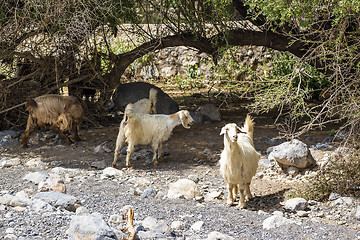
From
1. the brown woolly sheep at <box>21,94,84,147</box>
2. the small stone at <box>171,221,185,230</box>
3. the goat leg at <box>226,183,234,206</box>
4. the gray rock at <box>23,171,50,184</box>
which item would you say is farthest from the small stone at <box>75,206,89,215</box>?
the brown woolly sheep at <box>21,94,84,147</box>

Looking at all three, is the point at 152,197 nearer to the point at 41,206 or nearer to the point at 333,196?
the point at 41,206

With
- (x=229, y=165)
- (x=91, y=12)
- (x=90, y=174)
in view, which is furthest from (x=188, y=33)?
(x=229, y=165)

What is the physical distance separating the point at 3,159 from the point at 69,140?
4.49 feet

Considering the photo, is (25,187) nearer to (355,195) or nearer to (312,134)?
(355,195)

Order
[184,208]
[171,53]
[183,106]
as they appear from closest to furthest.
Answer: [184,208], [183,106], [171,53]

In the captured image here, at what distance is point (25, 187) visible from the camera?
7.41m

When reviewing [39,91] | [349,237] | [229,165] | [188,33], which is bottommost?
[349,237]

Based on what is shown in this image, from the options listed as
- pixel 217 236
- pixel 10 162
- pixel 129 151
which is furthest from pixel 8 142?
pixel 217 236

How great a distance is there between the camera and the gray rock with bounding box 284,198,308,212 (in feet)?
22.3

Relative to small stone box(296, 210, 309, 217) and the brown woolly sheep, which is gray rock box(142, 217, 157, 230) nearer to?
small stone box(296, 210, 309, 217)

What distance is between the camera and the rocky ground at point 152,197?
5.45 meters

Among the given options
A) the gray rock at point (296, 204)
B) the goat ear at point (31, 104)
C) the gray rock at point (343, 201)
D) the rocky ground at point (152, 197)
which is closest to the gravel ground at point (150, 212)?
the rocky ground at point (152, 197)

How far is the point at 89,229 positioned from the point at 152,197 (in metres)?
2.46

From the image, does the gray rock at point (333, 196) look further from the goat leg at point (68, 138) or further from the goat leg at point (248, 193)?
the goat leg at point (68, 138)
